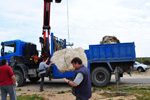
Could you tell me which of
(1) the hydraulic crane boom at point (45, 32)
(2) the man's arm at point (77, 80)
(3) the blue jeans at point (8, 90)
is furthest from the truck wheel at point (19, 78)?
(2) the man's arm at point (77, 80)

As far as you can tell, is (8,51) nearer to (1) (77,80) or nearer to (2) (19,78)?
(2) (19,78)

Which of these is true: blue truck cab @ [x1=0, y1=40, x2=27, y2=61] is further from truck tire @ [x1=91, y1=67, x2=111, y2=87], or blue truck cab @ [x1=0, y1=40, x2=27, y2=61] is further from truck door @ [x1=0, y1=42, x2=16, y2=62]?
truck tire @ [x1=91, y1=67, x2=111, y2=87]

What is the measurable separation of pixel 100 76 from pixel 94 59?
1.05 metres

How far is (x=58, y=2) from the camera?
10164 mm

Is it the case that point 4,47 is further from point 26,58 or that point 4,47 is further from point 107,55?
point 107,55

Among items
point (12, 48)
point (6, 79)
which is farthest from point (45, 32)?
point (6, 79)

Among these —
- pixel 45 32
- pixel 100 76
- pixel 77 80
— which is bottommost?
pixel 100 76

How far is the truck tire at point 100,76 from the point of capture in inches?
395

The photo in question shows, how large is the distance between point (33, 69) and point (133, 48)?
6136 mm

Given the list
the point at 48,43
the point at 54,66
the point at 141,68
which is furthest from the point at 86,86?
the point at 141,68

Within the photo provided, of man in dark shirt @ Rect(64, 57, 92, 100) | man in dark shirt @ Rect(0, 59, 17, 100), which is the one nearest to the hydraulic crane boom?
man in dark shirt @ Rect(0, 59, 17, 100)

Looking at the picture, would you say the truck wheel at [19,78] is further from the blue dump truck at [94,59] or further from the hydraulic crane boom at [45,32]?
the hydraulic crane boom at [45,32]

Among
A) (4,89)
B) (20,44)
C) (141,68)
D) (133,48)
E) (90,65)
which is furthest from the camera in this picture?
(141,68)

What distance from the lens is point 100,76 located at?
402 inches
